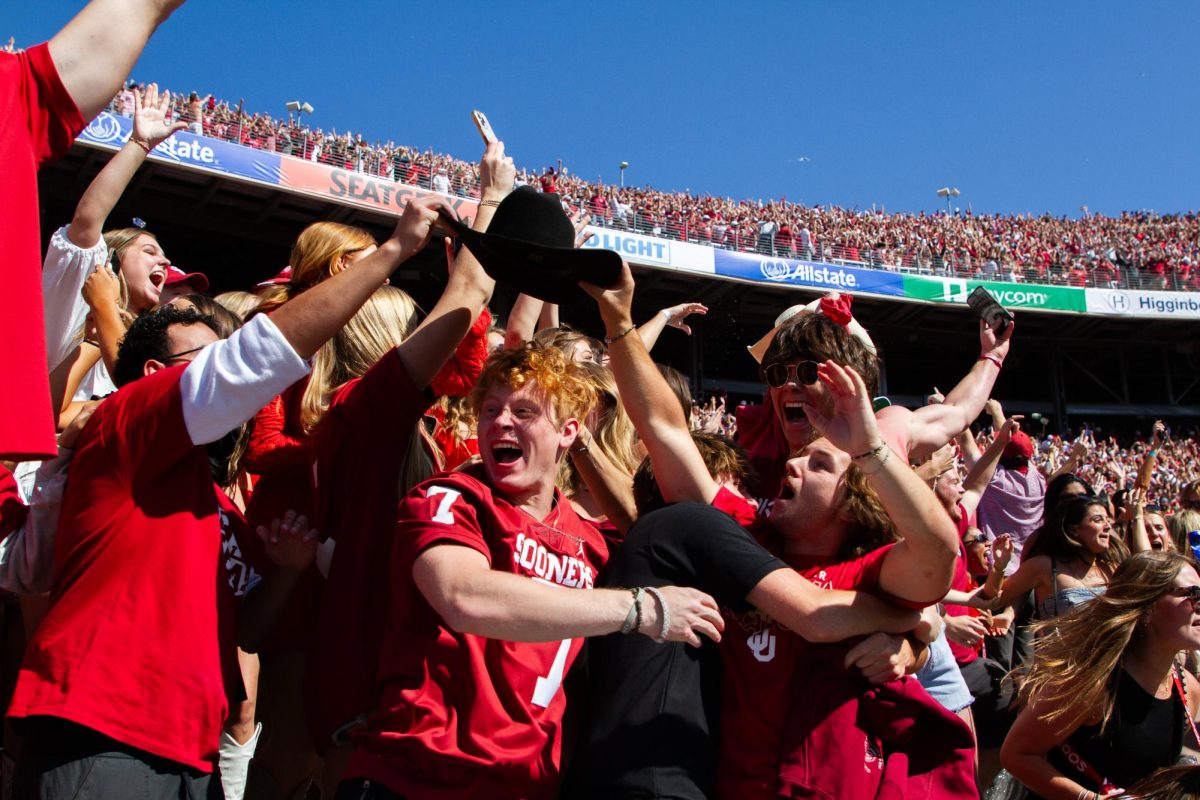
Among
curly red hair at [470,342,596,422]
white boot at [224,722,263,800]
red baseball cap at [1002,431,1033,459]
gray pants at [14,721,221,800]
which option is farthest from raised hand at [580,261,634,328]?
red baseball cap at [1002,431,1033,459]

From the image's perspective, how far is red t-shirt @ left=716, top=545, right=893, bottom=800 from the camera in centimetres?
210

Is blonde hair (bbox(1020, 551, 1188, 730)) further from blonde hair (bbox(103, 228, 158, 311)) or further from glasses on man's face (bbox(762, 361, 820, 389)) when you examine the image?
blonde hair (bbox(103, 228, 158, 311))

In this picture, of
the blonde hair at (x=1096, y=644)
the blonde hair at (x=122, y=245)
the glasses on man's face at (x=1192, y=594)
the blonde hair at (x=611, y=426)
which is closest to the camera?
the blonde hair at (x=611, y=426)

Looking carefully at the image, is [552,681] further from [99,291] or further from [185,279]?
[185,279]

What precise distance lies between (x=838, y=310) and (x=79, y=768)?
2261mm

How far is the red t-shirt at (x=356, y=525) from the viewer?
7.50ft

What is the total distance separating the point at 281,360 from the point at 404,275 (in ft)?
66.0

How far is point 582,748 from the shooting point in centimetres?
212

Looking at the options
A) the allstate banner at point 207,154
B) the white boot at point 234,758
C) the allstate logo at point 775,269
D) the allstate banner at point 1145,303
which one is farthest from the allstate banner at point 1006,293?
the white boot at point 234,758

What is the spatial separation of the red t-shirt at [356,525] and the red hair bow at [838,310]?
4.18 ft

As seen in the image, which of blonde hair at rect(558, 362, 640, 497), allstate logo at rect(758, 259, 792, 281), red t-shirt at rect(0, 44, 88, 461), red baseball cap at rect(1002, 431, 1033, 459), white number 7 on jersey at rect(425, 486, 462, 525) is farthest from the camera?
allstate logo at rect(758, 259, 792, 281)

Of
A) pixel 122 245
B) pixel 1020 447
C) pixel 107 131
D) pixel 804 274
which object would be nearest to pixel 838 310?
pixel 122 245

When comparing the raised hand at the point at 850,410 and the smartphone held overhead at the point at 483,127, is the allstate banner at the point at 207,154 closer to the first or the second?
the smartphone held overhead at the point at 483,127

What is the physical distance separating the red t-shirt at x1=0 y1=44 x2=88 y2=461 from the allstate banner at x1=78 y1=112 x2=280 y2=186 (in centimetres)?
1589
